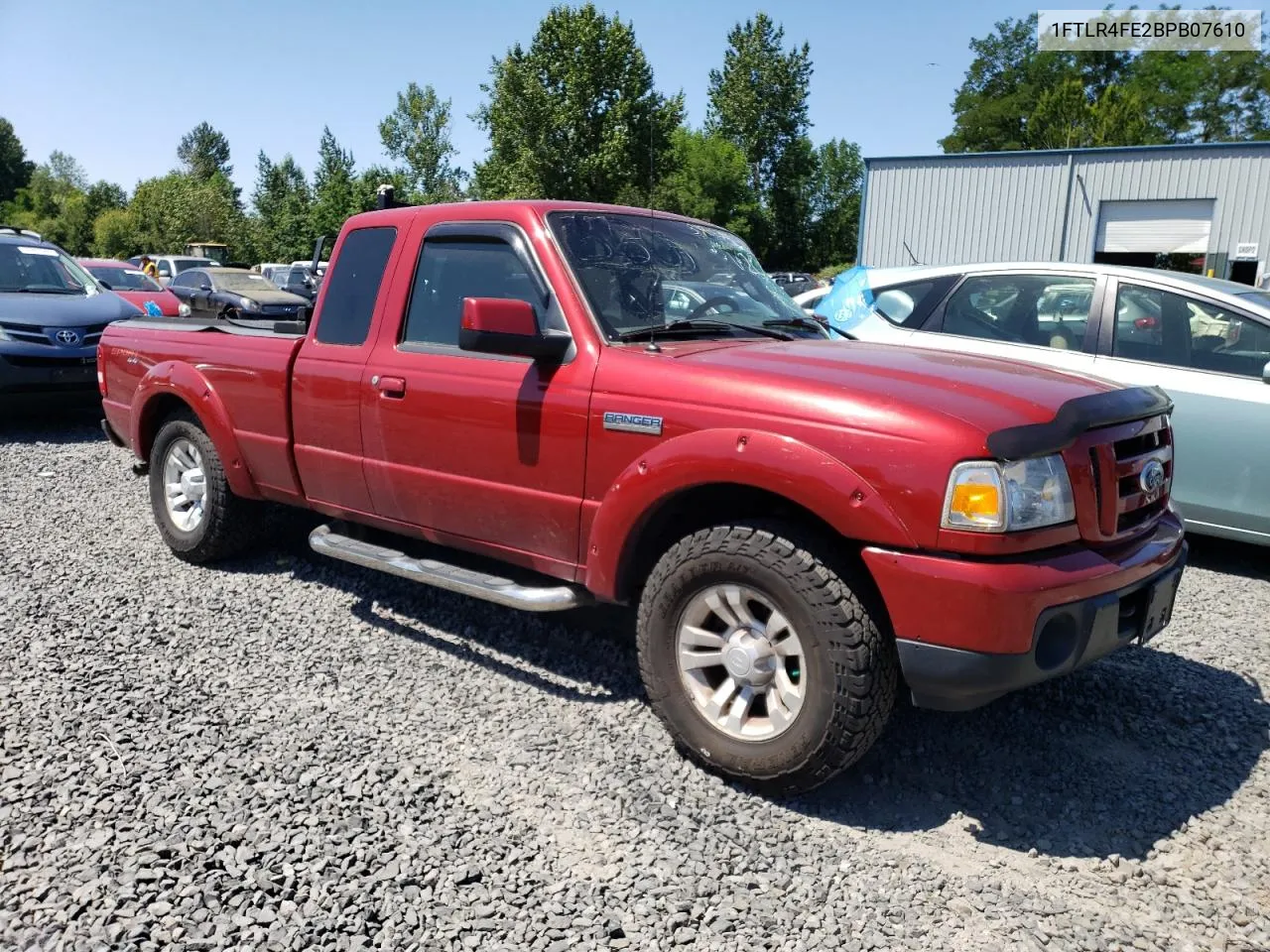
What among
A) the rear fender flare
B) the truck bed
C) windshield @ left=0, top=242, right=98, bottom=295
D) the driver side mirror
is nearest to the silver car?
the driver side mirror

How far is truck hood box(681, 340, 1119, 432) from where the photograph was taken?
9.61 ft

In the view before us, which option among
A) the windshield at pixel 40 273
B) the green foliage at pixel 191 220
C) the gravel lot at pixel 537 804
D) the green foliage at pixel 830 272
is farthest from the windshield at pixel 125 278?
the green foliage at pixel 191 220

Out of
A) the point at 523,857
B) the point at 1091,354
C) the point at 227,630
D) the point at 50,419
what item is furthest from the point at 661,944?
the point at 50,419

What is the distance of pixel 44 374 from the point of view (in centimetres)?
914

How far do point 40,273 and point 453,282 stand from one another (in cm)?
833

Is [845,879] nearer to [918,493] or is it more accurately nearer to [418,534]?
[918,493]

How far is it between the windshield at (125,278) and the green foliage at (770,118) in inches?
2186

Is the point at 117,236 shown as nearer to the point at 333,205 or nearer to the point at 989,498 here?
the point at 333,205

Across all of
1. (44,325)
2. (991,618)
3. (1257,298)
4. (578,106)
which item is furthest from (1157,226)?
(578,106)

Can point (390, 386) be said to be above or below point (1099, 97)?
below

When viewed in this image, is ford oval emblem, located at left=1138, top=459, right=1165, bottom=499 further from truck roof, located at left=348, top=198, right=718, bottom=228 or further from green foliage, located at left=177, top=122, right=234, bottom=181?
green foliage, located at left=177, top=122, right=234, bottom=181

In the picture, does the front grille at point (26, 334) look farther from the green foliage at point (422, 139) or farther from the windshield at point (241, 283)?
the green foliage at point (422, 139)

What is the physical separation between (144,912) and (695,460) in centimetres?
200

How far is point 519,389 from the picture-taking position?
3.76 metres
